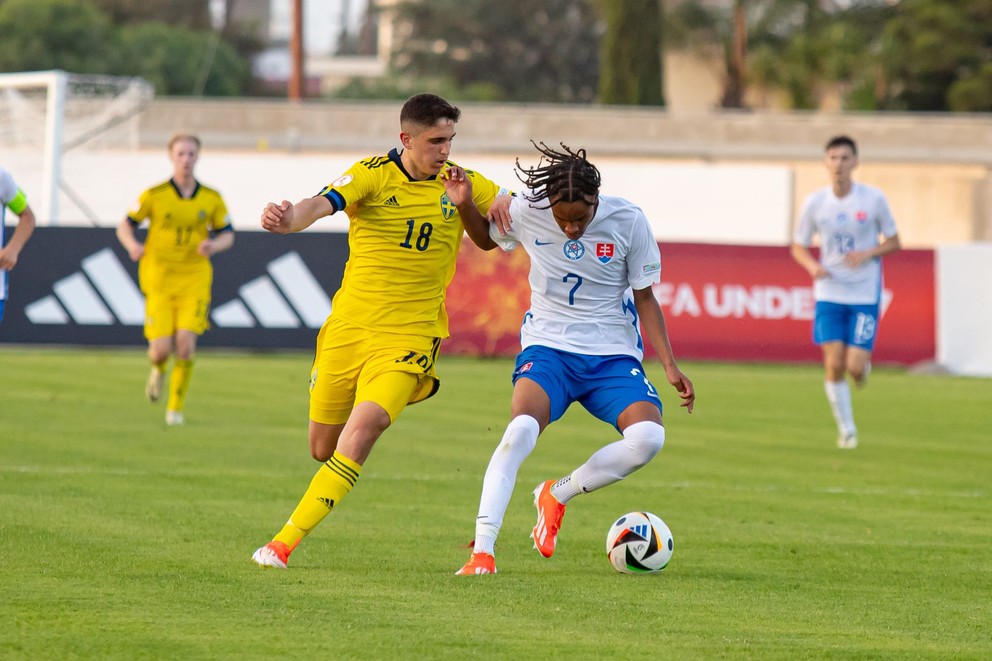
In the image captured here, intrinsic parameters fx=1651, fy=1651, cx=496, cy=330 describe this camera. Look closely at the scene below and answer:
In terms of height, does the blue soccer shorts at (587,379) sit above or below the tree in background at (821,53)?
below

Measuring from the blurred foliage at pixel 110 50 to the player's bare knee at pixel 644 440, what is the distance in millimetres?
53117

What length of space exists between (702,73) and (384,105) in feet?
A: 89.8

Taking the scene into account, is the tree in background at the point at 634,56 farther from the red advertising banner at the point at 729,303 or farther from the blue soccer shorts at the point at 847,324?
the blue soccer shorts at the point at 847,324

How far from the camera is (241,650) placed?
5543mm

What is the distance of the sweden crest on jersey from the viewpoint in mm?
7734

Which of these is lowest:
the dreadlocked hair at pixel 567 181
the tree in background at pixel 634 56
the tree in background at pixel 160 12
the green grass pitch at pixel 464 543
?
the green grass pitch at pixel 464 543

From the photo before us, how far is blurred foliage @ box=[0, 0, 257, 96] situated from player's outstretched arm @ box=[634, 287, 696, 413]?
5277 cm

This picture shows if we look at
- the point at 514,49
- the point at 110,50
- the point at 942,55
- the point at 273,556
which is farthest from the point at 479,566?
the point at 514,49

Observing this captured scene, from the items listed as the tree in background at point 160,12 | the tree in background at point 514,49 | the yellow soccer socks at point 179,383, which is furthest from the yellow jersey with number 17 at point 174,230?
the tree in background at point 160,12

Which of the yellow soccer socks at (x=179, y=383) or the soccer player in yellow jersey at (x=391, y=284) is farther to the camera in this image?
the yellow soccer socks at (x=179, y=383)

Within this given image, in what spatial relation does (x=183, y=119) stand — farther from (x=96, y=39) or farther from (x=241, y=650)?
(x=241, y=650)

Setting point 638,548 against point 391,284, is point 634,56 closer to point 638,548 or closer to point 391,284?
point 391,284

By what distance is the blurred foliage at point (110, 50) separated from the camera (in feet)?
189

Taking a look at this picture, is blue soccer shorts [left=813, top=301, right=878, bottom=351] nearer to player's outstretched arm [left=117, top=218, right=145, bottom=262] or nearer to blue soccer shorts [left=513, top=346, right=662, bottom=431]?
player's outstretched arm [left=117, top=218, right=145, bottom=262]
